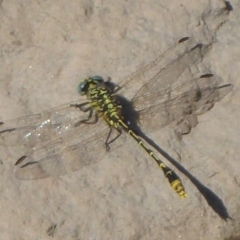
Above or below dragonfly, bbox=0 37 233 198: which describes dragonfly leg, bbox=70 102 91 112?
above

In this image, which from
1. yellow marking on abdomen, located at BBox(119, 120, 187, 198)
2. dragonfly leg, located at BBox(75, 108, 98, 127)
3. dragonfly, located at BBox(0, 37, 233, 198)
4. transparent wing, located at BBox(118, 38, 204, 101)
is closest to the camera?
yellow marking on abdomen, located at BBox(119, 120, 187, 198)

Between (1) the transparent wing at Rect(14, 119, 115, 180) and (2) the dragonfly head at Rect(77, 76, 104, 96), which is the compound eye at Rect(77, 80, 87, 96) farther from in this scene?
(1) the transparent wing at Rect(14, 119, 115, 180)

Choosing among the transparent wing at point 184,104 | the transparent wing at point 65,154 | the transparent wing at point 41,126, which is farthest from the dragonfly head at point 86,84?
the transparent wing at point 184,104

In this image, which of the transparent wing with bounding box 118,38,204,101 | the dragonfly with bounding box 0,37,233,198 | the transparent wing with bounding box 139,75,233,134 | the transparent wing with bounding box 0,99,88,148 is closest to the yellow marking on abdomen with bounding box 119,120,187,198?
the dragonfly with bounding box 0,37,233,198

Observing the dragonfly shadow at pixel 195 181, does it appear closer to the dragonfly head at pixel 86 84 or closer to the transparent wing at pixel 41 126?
the dragonfly head at pixel 86 84

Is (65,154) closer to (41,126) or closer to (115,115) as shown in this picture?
(41,126)

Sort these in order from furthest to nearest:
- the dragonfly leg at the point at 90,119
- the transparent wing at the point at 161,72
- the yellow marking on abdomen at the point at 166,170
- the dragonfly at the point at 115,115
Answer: the transparent wing at the point at 161,72
the dragonfly leg at the point at 90,119
the dragonfly at the point at 115,115
the yellow marking on abdomen at the point at 166,170

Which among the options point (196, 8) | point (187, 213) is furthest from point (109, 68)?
point (187, 213)
